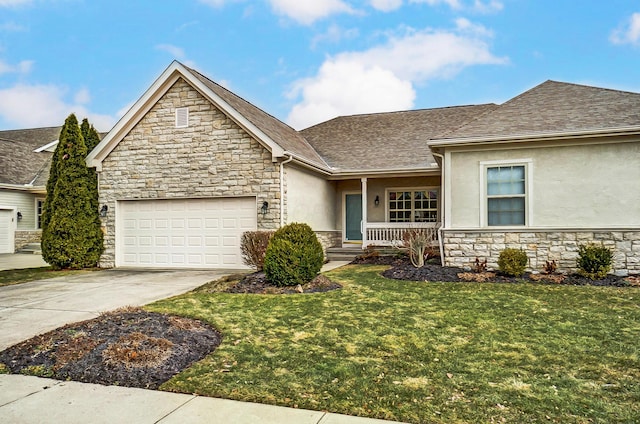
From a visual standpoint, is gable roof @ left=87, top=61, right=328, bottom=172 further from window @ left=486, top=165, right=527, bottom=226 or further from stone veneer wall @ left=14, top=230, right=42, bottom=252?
stone veneer wall @ left=14, top=230, right=42, bottom=252

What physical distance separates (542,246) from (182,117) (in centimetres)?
1047

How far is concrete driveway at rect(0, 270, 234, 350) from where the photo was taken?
599 cm

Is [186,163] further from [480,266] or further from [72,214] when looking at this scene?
[480,266]

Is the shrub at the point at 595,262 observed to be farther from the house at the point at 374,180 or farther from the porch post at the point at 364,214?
the porch post at the point at 364,214

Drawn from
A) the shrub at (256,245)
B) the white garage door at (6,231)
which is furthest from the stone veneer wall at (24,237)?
the shrub at (256,245)

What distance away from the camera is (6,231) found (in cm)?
1981

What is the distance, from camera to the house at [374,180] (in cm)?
1005

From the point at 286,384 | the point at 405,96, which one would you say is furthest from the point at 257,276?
the point at 405,96

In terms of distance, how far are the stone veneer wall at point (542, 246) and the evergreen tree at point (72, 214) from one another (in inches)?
413

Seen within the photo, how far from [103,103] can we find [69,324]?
17425mm

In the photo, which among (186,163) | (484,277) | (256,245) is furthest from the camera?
(186,163)

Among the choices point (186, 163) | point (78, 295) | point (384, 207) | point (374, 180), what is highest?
point (186, 163)

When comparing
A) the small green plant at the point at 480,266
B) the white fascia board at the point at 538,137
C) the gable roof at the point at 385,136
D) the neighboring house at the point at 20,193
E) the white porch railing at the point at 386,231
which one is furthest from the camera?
the neighboring house at the point at 20,193

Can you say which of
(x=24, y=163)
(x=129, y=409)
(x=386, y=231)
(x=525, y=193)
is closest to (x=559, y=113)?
(x=525, y=193)
